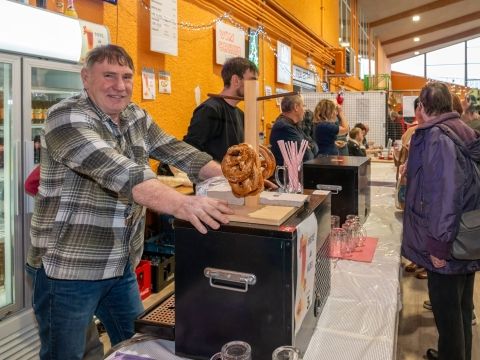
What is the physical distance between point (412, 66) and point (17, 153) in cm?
2433

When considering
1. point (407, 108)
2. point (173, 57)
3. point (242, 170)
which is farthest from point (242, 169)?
point (407, 108)

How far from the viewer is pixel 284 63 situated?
278 inches

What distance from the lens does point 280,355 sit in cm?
95

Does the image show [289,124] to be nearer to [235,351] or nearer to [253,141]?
[253,141]

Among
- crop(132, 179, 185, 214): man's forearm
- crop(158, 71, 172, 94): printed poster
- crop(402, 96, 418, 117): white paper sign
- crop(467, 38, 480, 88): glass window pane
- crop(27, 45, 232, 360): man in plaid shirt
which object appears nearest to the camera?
crop(132, 179, 185, 214): man's forearm

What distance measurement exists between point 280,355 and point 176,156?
87cm

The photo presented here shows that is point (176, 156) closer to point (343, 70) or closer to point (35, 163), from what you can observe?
point (35, 163)

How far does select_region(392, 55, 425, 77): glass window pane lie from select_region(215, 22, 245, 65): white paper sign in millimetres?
19937

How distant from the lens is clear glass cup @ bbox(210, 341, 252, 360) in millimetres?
926

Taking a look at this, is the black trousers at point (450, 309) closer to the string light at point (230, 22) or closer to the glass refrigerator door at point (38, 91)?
the glass refrigerator door at point (38, 91)

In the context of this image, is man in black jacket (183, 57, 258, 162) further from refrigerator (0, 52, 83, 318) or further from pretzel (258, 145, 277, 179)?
pretzel (258, 145, 277, 179)

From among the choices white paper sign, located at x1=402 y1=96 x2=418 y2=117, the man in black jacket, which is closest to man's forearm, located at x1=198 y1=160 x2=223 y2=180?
the man in black jacket

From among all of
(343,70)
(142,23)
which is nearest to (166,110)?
(142,23)

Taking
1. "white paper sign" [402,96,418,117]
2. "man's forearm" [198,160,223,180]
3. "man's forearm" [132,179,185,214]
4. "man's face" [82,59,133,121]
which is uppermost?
"white paper sign" [402,96,418,117]
